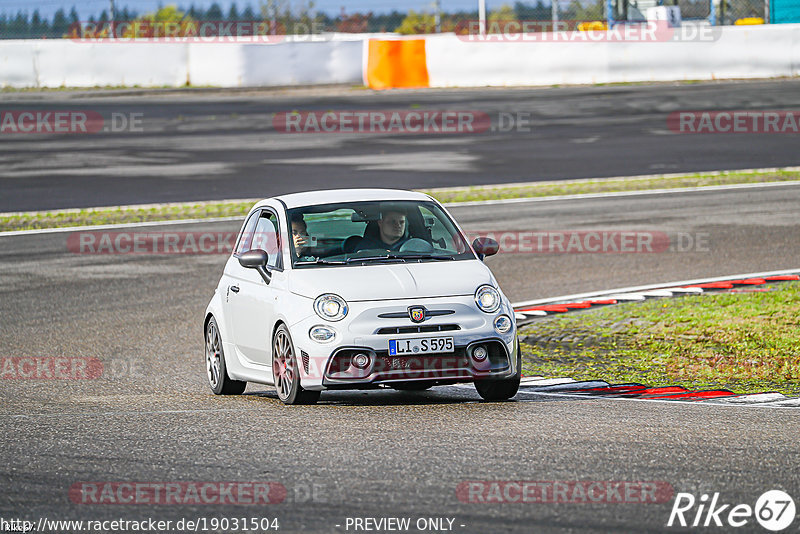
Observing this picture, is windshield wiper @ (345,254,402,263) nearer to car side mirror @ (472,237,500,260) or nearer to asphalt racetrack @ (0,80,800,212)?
car side mirror @ (472,237,500,260)

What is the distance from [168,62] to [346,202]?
32965 millimetres

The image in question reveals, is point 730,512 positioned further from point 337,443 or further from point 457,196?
point 457,196

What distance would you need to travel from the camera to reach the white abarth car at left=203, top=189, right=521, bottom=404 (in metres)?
8.59

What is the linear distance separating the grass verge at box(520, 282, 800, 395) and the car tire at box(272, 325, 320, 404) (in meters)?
2.54

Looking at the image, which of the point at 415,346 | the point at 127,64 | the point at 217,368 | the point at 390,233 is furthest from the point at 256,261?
the point at 127,64

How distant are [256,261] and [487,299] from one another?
1744mm

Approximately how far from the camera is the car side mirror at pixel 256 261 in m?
9.45

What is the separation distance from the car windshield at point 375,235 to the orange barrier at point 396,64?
28984 millimetres

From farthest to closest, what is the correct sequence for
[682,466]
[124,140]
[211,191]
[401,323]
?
[124,140], [211,191], [401,323], [682,466]

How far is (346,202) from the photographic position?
31.9 ft

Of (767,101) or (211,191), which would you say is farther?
(767,101)

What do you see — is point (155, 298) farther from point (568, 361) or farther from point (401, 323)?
point (401, 323)

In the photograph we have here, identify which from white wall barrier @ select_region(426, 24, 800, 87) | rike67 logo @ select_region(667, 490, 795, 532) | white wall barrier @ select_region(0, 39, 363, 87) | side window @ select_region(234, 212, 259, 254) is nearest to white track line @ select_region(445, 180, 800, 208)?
side window @ select_region(234, 212, 259, 254)

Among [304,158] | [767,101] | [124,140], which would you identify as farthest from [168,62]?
[767,101]
